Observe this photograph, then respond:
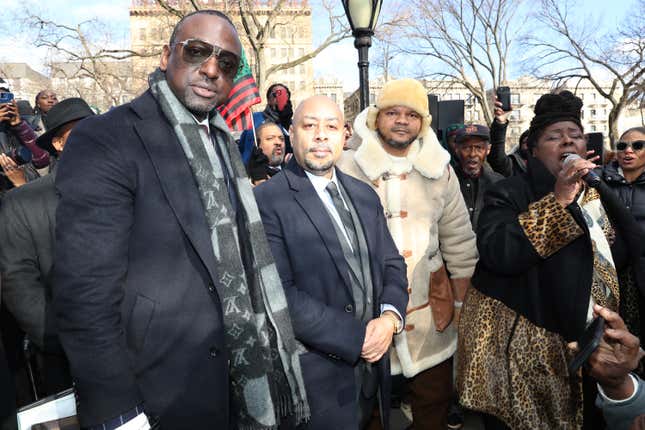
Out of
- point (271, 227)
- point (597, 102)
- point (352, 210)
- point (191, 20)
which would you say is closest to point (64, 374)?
point (271, 227)

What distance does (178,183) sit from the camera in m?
1.65

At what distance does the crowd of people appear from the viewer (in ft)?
4.98

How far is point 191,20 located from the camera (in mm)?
1829

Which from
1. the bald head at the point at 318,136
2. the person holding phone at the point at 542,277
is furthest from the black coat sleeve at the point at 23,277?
the person holding phone at the point at 542,277

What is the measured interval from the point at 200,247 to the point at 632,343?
162cm

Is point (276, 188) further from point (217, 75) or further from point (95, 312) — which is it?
point (95, 312)

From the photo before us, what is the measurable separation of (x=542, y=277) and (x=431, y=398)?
1205 millimetres

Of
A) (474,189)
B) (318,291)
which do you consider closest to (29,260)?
(318,291)

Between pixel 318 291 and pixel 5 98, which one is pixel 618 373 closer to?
pixel 318 291

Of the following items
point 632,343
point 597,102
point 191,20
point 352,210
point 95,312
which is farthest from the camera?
point 597,102

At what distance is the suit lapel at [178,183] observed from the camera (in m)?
1.61

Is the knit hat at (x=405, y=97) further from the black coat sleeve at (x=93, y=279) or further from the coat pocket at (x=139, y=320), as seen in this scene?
the coat pocket at (x=139, y=320)

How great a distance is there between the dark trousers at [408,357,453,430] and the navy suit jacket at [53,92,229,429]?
5.76ft

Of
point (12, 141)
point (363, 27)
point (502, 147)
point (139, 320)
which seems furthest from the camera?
point (502, 147)
